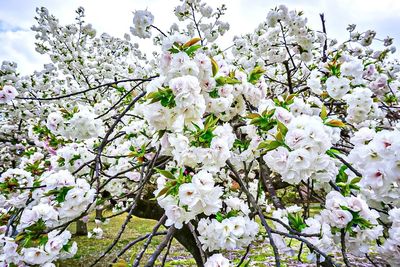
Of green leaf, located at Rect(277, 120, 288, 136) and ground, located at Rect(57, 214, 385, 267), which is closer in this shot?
green leaf, located at Rect(277, 120, 288, 136)

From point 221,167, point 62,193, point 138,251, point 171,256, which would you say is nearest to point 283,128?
point 221,167

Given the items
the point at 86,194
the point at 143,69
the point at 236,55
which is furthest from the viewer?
the point at 143,69

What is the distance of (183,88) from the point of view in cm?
120

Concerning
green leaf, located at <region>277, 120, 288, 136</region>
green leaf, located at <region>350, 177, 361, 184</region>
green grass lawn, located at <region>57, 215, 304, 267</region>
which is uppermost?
green leaf, located at <region>277, 120, 288, 136</region>

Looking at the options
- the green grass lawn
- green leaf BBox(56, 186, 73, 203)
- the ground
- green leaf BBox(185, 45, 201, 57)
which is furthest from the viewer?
the green grass lawn

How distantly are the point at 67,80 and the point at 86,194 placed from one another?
20.8ft

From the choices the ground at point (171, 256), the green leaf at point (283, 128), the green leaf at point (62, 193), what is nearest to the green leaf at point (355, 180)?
the green leaf at point (283, 128)

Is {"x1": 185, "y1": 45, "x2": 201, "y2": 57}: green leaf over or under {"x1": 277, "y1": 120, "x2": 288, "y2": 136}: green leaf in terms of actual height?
over

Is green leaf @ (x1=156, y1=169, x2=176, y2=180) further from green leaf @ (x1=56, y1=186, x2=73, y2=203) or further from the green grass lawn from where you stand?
the green grass lawn

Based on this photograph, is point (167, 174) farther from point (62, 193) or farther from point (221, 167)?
point (62, 193)

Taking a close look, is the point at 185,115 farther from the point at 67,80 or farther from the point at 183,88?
the point at 67,80

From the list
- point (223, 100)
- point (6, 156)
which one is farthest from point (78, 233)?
point (223, 100)

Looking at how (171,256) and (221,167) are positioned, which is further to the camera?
(171,256)

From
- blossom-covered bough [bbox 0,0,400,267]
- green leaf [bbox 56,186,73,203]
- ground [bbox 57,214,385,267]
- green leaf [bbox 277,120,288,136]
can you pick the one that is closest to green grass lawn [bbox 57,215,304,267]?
ground [bbox 57,214,385,267]
